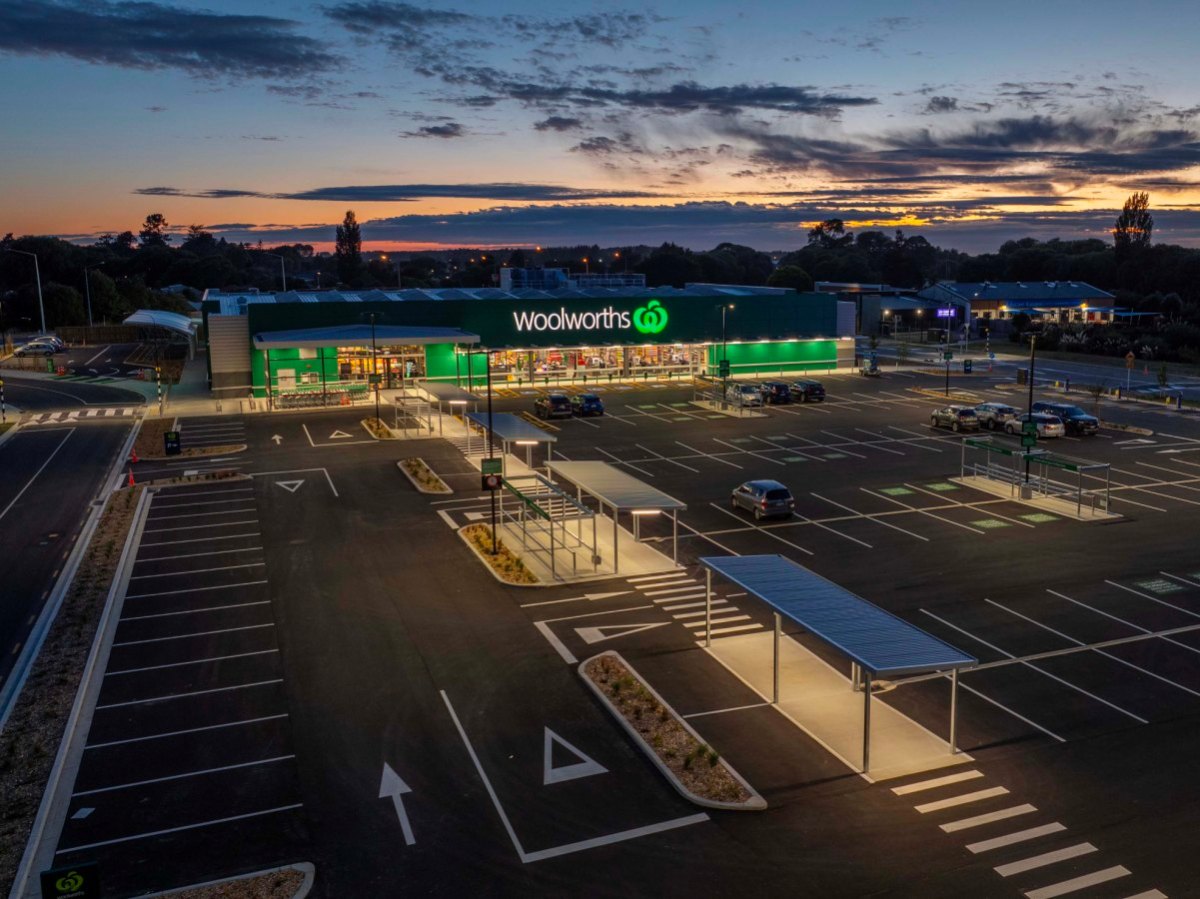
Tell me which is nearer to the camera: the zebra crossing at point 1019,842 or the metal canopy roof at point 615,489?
the zebra crossing at point 1019,842

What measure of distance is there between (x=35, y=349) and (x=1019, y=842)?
101m

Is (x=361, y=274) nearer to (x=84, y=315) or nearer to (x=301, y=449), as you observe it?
(x=84, y=315)

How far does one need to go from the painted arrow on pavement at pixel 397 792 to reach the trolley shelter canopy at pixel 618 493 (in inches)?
433

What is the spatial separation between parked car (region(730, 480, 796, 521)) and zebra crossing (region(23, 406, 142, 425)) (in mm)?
42258

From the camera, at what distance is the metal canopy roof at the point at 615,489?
27766mm

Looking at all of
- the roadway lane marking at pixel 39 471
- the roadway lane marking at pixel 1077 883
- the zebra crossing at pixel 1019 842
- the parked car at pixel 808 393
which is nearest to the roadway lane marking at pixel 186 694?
the zebra crossing at pixel 1019 842

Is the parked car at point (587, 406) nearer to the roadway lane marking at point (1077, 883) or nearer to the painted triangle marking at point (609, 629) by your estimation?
the painted triangle marking at point (609, 629)

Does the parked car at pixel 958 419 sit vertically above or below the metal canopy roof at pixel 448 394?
below

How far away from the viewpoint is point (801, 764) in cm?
1708

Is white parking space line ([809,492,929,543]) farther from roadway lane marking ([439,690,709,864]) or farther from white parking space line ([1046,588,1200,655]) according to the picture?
roadway lane marking ([439,690,709,864])

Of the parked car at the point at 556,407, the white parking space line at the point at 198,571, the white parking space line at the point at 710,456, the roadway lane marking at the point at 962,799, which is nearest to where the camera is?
the roadway lane marking at the point at 962,799

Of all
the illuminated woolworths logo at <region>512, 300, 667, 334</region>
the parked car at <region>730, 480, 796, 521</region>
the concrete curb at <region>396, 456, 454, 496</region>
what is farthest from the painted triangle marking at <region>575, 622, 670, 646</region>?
the illuminated woolworths logo at <region>512, 300, 667, 334</region>

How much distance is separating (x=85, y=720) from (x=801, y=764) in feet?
45.6

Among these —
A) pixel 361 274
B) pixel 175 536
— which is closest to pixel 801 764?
pixel 175 536
